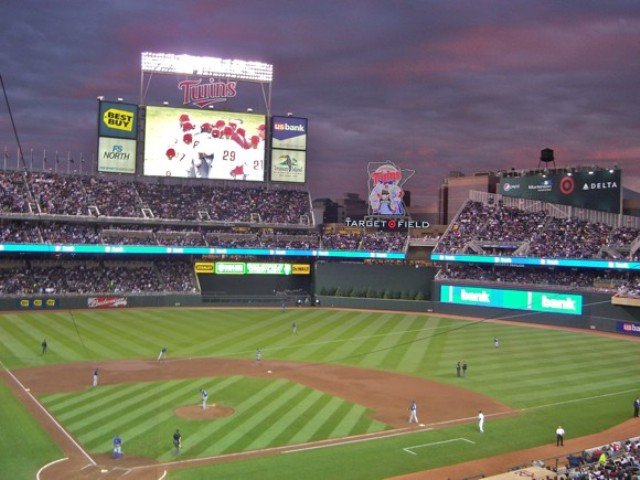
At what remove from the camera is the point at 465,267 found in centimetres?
6450

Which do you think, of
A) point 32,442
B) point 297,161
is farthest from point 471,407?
point 297,161

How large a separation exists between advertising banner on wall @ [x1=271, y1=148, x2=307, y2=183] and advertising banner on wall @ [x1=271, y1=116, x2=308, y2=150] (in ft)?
2.29

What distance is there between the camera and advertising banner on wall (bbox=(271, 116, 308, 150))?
238 ft

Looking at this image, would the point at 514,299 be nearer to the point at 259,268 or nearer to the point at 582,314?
the point at 582,314

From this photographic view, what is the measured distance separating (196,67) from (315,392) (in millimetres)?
48083

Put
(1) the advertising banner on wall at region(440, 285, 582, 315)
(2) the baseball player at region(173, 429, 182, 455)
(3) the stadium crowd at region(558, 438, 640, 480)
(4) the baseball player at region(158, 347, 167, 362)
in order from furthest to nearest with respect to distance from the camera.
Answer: (1) the advertising banner on wall at region(440, 285, 582, 315) < (4) the baseball player at region(158, 347, 167, 362) < (2) the baseball player at region(173, 429, 182, 455) < (3) the stadium crowd at region(558, 438, 640, 480)

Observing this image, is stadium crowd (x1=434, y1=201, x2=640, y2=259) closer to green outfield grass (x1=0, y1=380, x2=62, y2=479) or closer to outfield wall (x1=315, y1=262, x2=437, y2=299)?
outfield wall (x1=315, y1=262, x2=437, y2=299)

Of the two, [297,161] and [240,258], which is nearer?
[240,258]

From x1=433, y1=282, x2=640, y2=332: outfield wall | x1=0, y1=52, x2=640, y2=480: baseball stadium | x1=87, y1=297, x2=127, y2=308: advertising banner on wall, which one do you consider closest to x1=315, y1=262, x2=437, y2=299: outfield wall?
x1=0, y1=52, x2=640, y2=480: baseball stadium

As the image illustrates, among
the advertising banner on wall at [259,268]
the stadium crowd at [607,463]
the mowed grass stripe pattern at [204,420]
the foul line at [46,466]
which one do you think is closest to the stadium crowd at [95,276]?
the advertising banner on wall at [259,268]

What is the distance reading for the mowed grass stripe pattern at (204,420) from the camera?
22.9 meters

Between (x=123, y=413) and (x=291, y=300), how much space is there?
40.8 m

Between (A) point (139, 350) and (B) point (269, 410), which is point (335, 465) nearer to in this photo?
(B) point (269, 410)

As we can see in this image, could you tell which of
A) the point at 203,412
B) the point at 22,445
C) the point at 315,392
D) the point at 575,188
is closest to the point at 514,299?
the point at 575,188
